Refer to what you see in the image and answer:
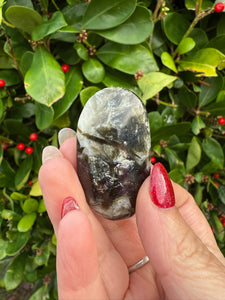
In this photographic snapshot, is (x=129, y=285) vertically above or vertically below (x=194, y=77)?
below

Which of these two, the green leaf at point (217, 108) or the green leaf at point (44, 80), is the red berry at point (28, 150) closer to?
the green leaf at point (44, 80)

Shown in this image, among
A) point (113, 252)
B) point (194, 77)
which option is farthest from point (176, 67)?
point (113, 252)

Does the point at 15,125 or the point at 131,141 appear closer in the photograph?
the point at 131,141

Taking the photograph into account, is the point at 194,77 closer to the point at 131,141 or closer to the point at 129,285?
the point at 131,141

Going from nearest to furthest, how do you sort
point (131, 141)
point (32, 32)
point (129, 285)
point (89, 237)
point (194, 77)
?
point (89, 237) < point (131, 141) < point (129, 285) < point (32, 32) < point (194, 77)

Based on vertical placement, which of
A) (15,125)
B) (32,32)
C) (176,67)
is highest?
(32,32)

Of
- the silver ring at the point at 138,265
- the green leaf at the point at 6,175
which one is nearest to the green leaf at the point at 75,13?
the green leaf at the point at 6,175

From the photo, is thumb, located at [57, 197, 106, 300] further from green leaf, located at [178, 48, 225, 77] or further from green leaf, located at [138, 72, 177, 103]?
green leaf, located at [178, 48, 225, 77]

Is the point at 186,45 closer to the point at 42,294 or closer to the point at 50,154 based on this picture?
the point at 50,154
